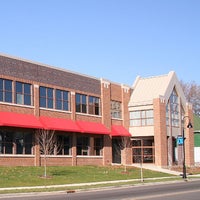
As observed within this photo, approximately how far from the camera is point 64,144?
43.8m

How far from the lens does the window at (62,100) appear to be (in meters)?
43.5

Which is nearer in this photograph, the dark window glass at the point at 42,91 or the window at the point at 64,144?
the dark window glass at the point at 42,91

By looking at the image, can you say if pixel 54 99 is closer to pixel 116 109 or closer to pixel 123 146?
pixel 116 109

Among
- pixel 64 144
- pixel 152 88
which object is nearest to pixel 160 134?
pixel 152 88

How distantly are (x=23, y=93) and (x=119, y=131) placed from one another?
48.1ft

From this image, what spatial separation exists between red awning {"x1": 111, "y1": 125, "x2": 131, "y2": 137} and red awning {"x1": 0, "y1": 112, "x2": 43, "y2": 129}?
12.4m

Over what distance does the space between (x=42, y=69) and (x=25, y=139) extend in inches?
267

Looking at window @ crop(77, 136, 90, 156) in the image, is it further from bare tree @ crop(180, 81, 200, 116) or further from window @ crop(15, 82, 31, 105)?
bare tree @ crop(180, 81, 200, 116)

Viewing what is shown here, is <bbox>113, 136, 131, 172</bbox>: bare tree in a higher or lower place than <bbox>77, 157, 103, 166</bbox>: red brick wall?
higher

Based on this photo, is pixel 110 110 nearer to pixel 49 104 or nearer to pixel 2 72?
pixel 49 104

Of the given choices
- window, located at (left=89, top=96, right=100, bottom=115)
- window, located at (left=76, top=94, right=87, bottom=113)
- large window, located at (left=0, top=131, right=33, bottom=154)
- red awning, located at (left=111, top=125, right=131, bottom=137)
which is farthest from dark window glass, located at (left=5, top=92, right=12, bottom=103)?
red awning, located at (left=111, top=125, right=131, bottom=137)

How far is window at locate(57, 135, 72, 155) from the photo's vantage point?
4322cm

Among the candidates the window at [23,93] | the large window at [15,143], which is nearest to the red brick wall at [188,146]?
the window at [23,93]

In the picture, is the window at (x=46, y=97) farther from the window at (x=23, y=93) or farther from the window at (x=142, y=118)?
the window at (x=142, y=118)
